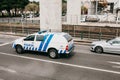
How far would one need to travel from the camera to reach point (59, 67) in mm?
12195

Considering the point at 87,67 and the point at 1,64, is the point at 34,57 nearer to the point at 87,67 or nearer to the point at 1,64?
the point at 1,64

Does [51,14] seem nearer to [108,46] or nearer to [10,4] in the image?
[108,46]

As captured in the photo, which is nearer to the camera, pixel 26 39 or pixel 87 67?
pixel 87 67

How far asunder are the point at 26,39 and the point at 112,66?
22.4 feet

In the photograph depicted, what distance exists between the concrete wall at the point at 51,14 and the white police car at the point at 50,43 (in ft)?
30.1

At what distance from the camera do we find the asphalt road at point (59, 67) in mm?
10523

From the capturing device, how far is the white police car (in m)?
13.9

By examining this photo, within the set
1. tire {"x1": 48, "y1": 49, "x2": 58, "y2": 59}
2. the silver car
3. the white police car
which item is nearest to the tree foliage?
the white police car

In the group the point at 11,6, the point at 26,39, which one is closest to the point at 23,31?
the point at 26,39

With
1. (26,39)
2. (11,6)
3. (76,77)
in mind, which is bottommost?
(76,77)

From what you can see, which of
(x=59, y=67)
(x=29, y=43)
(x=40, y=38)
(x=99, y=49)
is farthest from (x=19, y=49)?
(x=99, y=49)

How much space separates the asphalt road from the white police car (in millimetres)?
572

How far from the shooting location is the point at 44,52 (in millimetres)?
15102

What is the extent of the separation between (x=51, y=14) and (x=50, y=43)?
34.0 ft
